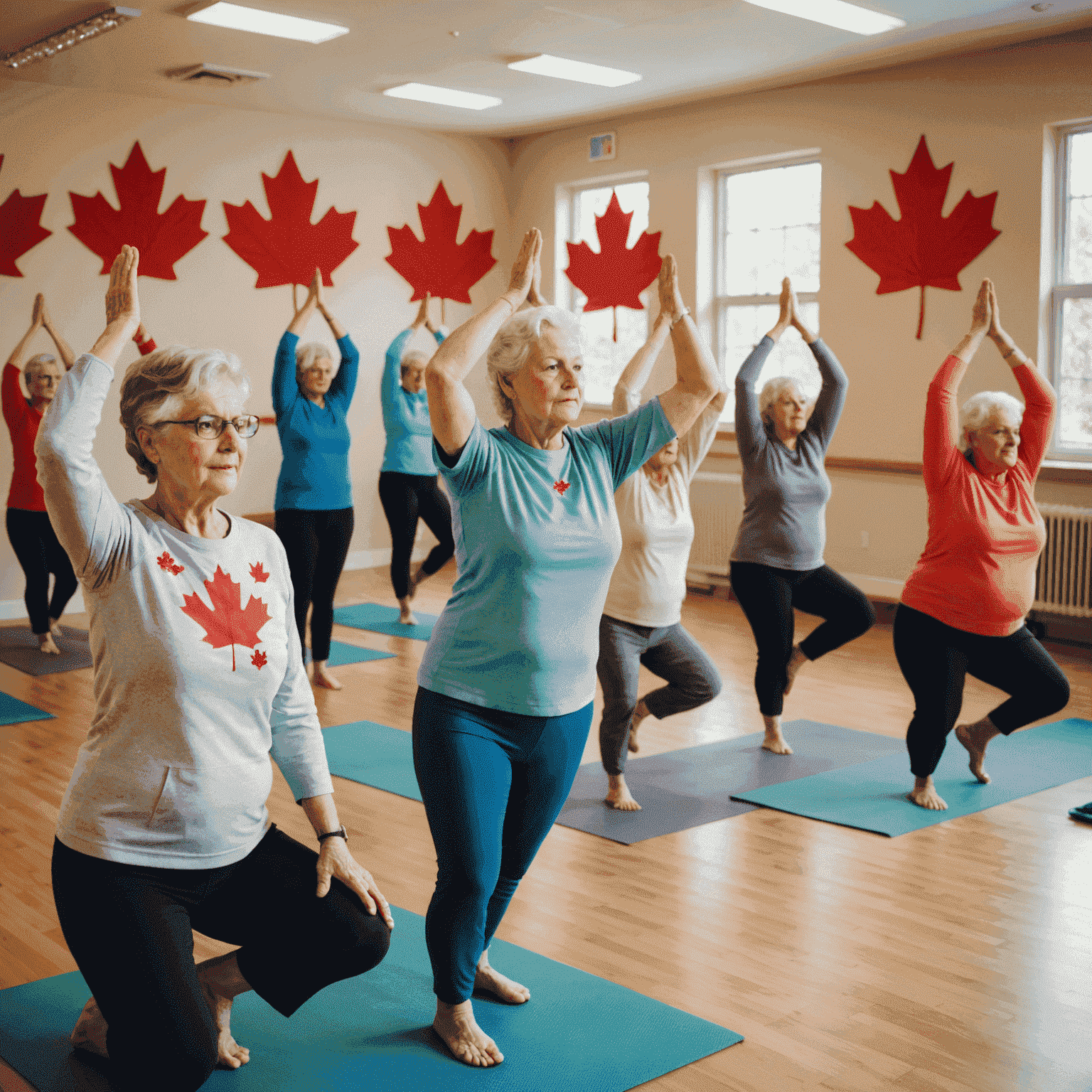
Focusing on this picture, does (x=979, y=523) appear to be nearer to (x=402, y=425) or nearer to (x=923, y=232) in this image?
(x=402, y=425)

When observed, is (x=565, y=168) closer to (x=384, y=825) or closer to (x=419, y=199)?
(x=419, y=199)

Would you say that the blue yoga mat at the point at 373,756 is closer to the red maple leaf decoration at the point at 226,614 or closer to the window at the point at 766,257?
the red maple leaf decoration at the point at 226,614

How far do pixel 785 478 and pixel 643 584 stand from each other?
879 millimetres

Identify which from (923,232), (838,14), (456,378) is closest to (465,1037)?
(456,378)

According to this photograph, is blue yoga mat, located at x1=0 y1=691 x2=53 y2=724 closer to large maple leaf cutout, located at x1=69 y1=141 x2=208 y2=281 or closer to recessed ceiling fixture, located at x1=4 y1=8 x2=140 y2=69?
recessed ceiling fixture, located at x1=4 y1=8 x2=140 y2=69

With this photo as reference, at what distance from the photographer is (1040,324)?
6.14 meters

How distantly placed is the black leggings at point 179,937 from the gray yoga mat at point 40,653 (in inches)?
150

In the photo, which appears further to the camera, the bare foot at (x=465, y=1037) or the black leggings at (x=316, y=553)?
the black leggings at (x=316, y=553)

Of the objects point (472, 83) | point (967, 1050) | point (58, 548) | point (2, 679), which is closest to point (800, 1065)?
point (967, 1050)

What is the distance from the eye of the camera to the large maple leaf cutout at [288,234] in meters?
7.83

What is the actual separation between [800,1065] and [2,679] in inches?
167

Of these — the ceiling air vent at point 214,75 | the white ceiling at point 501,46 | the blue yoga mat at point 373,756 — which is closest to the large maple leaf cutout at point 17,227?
the white ceiling at point 501,46

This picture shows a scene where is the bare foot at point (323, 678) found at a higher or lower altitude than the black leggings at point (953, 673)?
lower

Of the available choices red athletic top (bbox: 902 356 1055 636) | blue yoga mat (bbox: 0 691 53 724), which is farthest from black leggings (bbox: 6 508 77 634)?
red athletic top (bbox: 902 356 1055 636)
